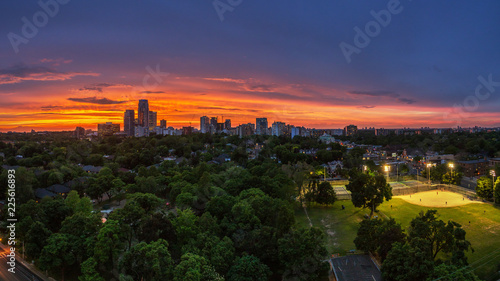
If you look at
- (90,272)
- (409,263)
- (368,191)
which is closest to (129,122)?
(368,191)

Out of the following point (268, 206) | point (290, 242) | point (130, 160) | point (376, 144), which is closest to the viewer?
point (290, 242)

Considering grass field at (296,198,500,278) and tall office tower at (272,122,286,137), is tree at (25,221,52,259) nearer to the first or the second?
grass field at (296,198,500,278)

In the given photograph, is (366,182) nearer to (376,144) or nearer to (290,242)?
(290,242)

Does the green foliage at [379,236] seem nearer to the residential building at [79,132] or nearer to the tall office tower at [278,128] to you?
the tall office tower at [278,128]

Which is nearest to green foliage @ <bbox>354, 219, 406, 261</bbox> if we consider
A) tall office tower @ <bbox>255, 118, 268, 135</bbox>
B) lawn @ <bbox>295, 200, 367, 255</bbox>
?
lawn @ <bbox>295, 200, 367, 255</bbox>

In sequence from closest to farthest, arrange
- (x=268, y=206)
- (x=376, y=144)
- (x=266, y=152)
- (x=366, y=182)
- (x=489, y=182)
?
(x=268, y=206)
(x=366, y=182)
(x=489, y=182)
(x=266, y=152)
(x=376, y=144)

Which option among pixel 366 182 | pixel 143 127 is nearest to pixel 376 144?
pixel 366 182

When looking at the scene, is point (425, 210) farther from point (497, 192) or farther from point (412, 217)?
point (497, 192)
